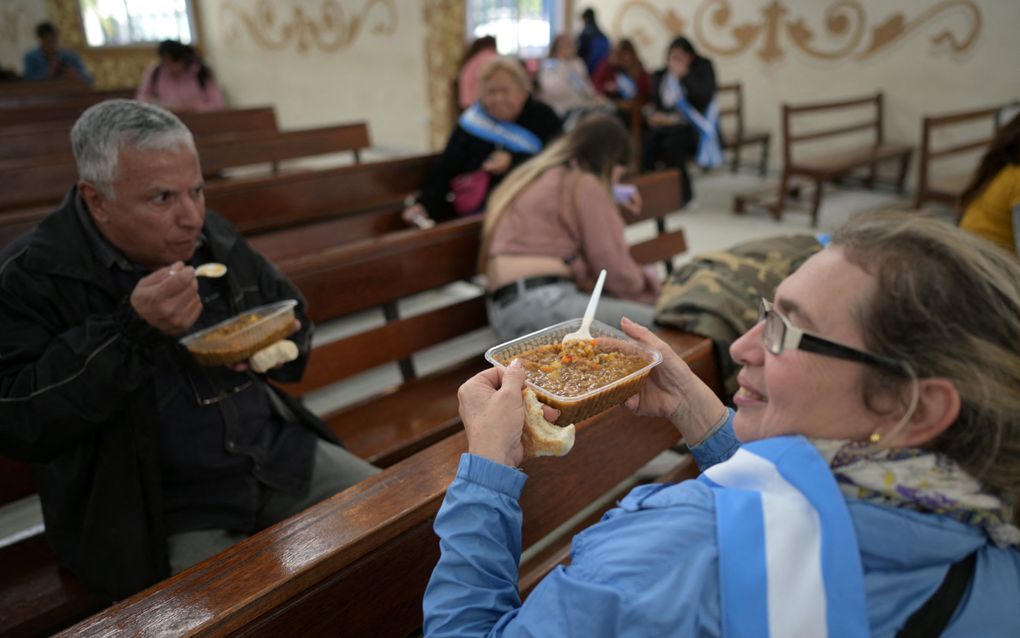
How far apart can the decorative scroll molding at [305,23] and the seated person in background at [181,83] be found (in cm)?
210

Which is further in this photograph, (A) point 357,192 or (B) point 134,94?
(B) point 134,94

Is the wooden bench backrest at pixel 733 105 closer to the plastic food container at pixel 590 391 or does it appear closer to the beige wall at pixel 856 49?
the beige wall at pixel 856 49

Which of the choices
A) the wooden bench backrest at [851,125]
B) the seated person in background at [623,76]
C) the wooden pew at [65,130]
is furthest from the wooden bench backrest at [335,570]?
the seated person in background at [623,76]

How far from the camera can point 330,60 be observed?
9.48 m

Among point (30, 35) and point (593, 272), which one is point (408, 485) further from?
point (30, 35)

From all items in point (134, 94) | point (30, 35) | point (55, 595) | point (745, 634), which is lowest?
point (55, 595)

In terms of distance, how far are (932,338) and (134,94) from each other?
859 cm

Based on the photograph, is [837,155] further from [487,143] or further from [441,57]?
[441,57]

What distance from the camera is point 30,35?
445 inches

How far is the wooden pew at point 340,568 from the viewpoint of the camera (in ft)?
2.90

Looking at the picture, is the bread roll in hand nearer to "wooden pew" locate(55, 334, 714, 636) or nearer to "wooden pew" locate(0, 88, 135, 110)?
"wooden pew" locate(55, 334, 714, 636)

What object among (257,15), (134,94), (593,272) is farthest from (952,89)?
(257,15)

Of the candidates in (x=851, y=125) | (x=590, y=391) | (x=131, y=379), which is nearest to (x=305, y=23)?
(x=851, y=125)

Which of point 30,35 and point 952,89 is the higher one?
point 30,35
